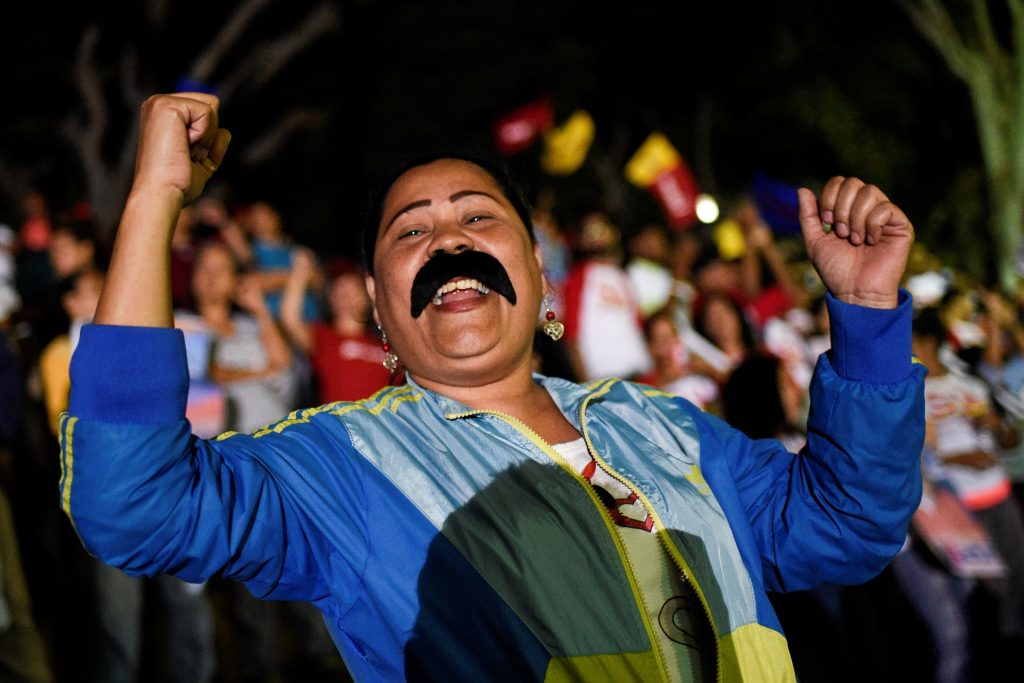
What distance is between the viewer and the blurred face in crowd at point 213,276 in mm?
5320

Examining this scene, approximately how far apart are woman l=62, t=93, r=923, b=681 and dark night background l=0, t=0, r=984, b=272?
662 inches

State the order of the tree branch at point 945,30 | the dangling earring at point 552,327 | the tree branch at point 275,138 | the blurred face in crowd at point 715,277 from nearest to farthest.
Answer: the dangling earring at point 552,327
the blurred face in crowd at point 715,277
the tree branch at point 945,30
the tree branch at point 275,138

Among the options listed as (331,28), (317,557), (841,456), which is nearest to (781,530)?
(841,456)

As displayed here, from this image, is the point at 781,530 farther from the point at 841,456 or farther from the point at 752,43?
the point at 752,43

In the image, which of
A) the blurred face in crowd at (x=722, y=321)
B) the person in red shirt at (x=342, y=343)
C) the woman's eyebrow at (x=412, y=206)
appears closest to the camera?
the woman's eyebrow at (x=412, y=206)

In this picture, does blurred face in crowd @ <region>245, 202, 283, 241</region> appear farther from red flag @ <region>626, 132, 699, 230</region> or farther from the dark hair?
the dark hair

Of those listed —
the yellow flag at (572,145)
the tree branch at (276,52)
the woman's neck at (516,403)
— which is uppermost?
the tree branch at (276,52)

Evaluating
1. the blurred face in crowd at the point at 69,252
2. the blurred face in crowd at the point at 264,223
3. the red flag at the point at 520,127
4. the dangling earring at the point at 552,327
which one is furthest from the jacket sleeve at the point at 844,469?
the red flag at the point at 520,127

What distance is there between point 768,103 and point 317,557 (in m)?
30.6

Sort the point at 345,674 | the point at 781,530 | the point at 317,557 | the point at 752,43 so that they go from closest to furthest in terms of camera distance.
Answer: the point at 317,557
the point at 781,530
the point at 345,674
the point at 752,43

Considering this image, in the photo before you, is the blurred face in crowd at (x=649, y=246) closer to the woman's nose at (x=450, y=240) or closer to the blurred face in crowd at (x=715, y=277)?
the blurred face in crowd at (x=715, y=277)

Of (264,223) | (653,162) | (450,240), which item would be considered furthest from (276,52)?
(450,240)

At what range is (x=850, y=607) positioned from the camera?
5.27 m

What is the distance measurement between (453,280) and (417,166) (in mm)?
376
